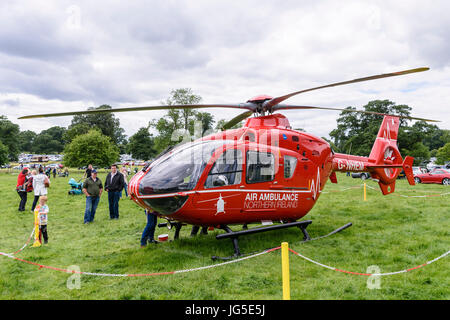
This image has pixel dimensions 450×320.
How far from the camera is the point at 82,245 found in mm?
7367

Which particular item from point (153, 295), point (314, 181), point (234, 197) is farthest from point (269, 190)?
point (153, 295)

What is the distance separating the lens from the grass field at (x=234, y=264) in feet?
15.1

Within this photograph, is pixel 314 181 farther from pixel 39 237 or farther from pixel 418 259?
pixel 39 237

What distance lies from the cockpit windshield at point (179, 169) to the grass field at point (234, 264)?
5.02ft

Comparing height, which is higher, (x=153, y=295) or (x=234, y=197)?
(x=234, y=197)

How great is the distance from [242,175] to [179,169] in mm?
1343

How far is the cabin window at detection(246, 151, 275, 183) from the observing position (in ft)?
Result: 20.8

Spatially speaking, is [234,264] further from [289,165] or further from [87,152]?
[87,152]

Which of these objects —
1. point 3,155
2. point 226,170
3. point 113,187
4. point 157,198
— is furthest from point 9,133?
point 226,170

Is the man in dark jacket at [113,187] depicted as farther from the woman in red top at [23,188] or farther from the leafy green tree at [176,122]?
the leafy green tree at [176,122]

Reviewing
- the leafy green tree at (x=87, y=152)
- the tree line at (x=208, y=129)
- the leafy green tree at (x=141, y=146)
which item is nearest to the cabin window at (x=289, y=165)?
the tree line at (x=208, y=129)

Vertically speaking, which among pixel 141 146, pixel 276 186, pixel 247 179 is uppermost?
pixel 141 146

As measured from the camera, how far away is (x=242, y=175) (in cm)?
621
